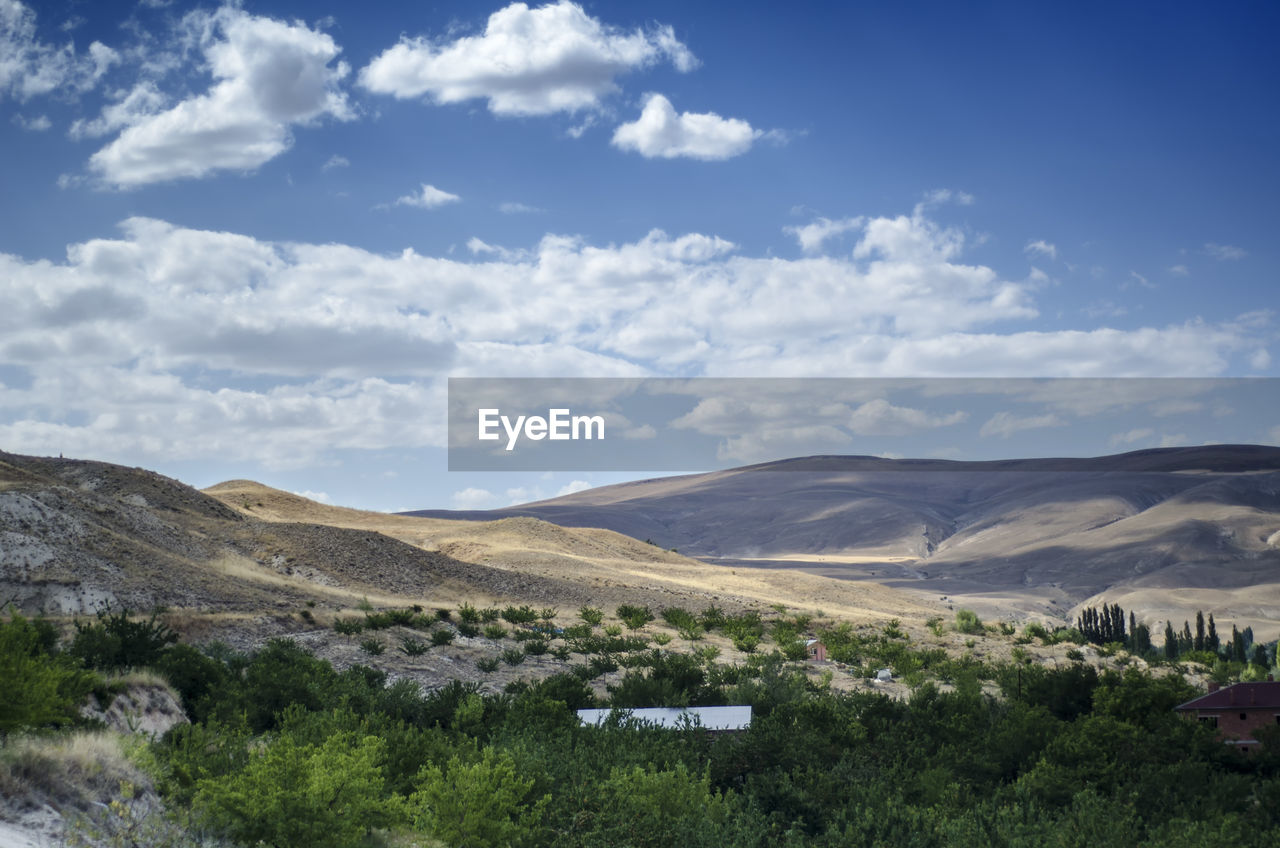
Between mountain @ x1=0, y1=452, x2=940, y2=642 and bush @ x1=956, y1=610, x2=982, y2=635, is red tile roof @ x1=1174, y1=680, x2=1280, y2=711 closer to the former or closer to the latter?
mountain @ x1=0, y1=452, x2=940, y2=642

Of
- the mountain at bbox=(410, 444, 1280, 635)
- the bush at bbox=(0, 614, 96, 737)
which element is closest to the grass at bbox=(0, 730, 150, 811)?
the bush at bbox=(0, 614, 96, 737)

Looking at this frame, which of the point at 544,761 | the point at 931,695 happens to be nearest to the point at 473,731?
the point at 544,761

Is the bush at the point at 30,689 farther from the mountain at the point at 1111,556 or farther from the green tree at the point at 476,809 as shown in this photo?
the mountain at the point at 1111,556

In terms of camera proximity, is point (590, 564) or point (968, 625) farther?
point (590, 564)

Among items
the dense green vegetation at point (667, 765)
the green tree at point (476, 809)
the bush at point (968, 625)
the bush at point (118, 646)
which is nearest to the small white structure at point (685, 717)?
the dense green vegetation at point (667, 765)

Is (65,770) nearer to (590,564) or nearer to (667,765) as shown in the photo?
(667,765)

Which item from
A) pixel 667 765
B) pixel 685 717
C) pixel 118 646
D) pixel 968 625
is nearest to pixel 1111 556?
pixel 968 625
